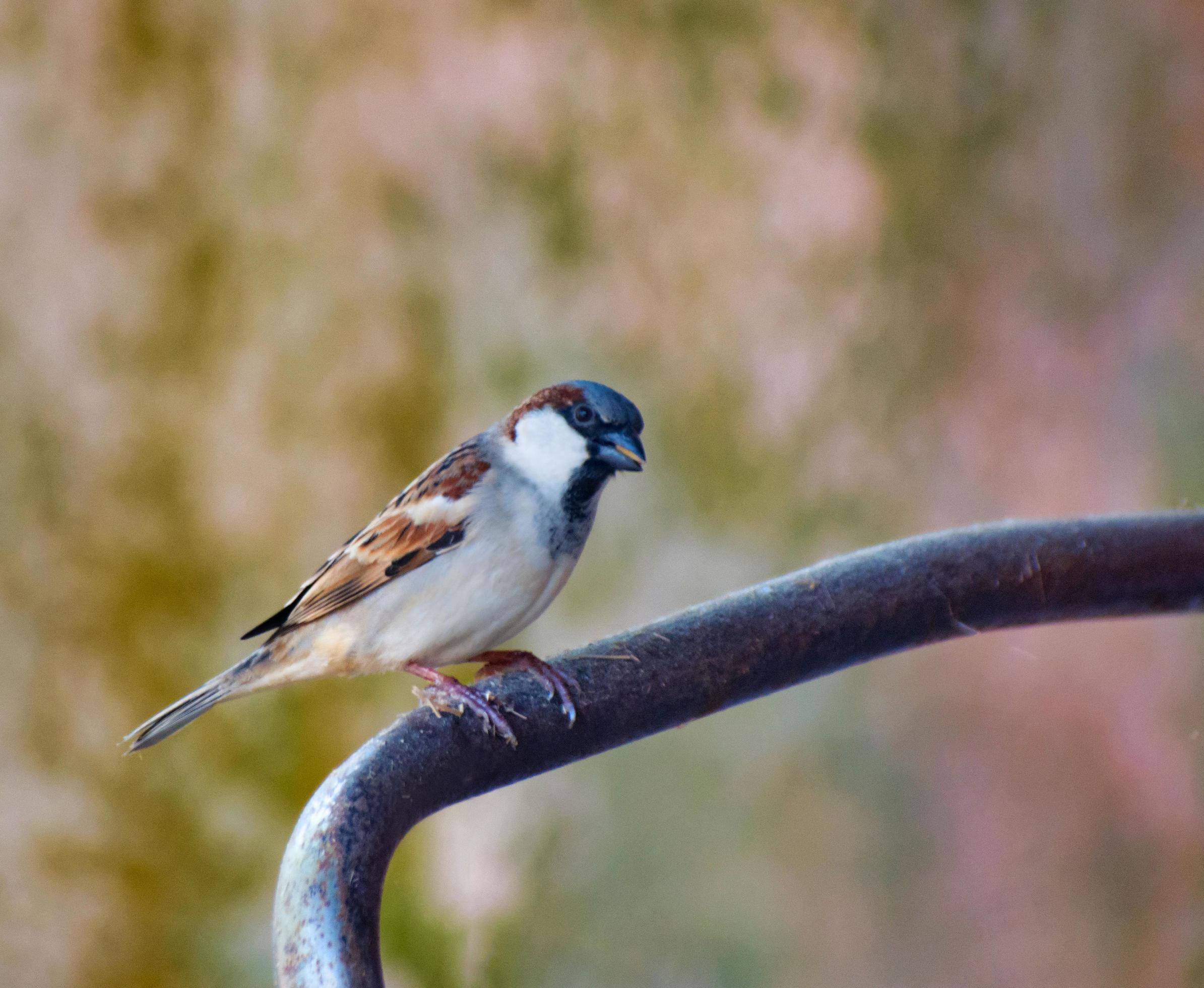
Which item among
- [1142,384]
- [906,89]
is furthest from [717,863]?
[906,89]

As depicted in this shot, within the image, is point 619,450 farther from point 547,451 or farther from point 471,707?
point 471,707

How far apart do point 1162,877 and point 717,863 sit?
76 centimetres

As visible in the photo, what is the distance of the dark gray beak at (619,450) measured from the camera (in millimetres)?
807

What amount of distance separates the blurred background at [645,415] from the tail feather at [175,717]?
1032mm

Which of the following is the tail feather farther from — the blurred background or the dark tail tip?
the blurred background

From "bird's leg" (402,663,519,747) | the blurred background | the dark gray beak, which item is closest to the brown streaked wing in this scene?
the dark gray beak

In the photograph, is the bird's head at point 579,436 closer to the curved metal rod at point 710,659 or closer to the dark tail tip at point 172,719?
the curved metal rod at point 710,659

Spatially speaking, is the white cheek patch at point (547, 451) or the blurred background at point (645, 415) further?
the blurred background at point (645, 415)

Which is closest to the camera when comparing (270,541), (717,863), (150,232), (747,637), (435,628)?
(747,637)

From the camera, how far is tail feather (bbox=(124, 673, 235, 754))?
0.81m

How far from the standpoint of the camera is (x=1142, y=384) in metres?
1.93

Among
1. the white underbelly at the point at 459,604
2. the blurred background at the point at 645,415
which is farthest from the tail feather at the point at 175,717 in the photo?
the blurred background at the point at 645,415

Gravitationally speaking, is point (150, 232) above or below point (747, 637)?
above

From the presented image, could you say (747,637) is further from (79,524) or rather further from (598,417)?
(79,524)
